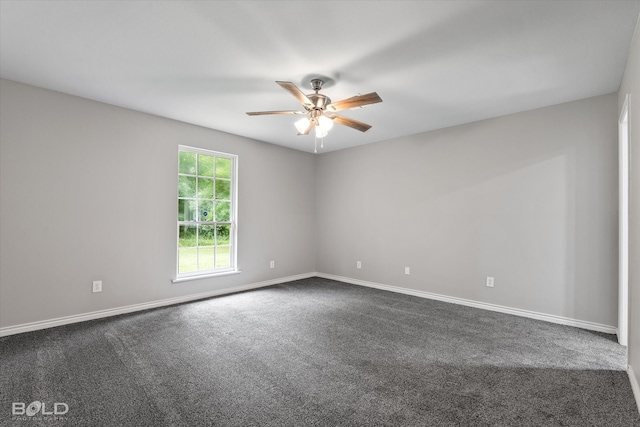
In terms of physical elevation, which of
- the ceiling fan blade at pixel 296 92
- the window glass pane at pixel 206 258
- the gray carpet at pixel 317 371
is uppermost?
the ceiling fan blade at pixel 296 92

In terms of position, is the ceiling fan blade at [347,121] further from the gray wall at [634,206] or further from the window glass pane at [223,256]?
the window glass pane at [223,256]

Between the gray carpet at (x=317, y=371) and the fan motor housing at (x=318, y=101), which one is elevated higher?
the fan motor housing at (x=318, y=101)

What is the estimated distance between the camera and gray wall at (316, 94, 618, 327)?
11.0ft

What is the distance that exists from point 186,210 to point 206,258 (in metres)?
0.76

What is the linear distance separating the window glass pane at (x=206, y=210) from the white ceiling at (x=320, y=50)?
4.73 ft

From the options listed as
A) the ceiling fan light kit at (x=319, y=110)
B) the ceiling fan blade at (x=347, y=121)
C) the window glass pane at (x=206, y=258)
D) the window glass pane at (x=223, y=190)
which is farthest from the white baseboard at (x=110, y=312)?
the ceiling fan blade at (x=347, y=121)

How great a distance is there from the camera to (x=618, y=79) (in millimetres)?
2949

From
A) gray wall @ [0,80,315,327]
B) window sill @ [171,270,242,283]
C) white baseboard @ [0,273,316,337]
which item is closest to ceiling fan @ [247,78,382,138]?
gray wall @ [0,80,315,327]

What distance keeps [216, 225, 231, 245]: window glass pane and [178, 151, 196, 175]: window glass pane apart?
913 mm

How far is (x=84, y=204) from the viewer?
138 inches

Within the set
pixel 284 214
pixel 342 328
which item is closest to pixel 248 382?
pixel 342 328

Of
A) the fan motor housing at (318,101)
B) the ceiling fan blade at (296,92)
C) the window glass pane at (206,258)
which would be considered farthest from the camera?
the window glass pane at (206,258)

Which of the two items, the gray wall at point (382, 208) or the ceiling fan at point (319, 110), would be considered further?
the gray wall at point (382, 208)

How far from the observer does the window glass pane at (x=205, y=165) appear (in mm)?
4637
